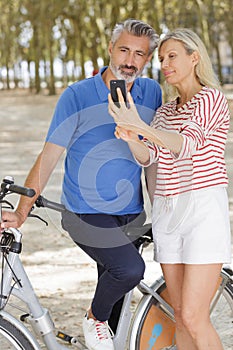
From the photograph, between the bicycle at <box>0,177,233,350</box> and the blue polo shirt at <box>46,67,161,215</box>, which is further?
the blue polo shirt at <box>46,67,161,215</box>

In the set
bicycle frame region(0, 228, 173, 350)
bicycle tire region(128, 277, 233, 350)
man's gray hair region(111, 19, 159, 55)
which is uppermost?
man's gray hair region(111, 19, 159, 55)

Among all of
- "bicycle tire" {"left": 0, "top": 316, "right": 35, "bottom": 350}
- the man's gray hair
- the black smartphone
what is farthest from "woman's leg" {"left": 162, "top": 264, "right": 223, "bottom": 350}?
the man's gray hair

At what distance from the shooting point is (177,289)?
4027mm

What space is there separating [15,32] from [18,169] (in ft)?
139

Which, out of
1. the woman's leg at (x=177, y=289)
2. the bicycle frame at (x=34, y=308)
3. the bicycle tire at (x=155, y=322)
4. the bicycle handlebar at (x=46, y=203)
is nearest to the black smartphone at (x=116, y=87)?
the bicycle handlebar at (x=46, y=203)

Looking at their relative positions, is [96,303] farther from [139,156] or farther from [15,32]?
[15,32]

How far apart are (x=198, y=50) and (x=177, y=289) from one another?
116 cm

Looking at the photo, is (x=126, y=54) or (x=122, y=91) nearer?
(x=122, y=91)

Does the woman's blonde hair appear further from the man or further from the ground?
the ground

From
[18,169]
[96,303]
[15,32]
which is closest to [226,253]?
[96,303]

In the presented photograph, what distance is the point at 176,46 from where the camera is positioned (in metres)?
3.92

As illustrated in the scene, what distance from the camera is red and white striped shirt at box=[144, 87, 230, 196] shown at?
12.4 ft

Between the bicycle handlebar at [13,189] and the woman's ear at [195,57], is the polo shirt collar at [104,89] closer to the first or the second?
the woman's ear at [195,57]

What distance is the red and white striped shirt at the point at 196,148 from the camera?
148 inches
